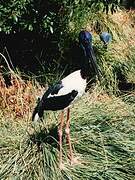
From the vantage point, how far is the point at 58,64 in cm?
696

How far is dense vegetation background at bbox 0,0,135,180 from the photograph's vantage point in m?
4.85

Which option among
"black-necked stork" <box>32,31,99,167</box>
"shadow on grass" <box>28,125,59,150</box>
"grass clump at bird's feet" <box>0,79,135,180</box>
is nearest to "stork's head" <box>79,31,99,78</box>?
"black-necked stork" <box>32,31,99,167</box>

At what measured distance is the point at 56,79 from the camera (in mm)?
6602

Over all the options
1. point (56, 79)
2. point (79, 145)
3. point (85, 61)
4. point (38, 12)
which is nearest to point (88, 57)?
point (85, 61)

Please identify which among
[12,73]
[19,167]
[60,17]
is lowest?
[19,167]

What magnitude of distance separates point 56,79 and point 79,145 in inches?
66.4

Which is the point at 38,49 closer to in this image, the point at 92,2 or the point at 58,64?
the point at 58,64

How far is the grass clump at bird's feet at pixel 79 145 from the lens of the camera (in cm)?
475

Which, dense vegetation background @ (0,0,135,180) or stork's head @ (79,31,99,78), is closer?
stork's head @ (79,31,99,78)

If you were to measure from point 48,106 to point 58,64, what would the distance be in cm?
225

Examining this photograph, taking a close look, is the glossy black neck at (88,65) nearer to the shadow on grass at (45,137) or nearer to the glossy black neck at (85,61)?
the glossy black neck at (85,61)

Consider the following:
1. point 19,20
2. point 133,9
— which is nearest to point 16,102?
point 19,20

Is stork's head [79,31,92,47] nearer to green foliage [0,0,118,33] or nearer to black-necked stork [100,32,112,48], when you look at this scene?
green foliage [0,0,118,33]

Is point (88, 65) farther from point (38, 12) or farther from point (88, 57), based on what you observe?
point (38, 12)
